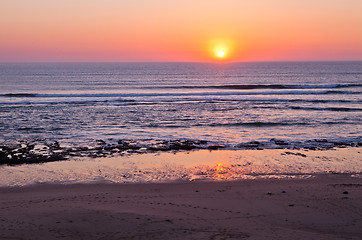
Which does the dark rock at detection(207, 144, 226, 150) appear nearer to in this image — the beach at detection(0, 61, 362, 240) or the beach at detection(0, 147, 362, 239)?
the beach at detection(0, 61, 362, 240)

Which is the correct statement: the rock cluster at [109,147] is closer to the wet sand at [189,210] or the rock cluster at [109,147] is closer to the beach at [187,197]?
the beach at [187,197]

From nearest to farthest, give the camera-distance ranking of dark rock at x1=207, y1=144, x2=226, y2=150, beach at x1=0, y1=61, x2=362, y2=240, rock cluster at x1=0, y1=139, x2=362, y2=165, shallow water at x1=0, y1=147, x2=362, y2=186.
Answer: beach at x1=0, y1=61, x2=362, y2=240 → shallow water at x1=0, y1=147, x2=362, y2=186 → rock cluster at x1=0, y1=139, x2=362, y2=165 → dark rock at x1=207, y1=144, x2=226, y2=150

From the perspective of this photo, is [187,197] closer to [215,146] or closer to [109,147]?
[215,146]

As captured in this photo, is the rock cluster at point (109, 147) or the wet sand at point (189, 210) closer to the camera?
the wet sand at point (189, 210)

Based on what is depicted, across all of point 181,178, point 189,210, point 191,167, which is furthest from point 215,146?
point 189,210

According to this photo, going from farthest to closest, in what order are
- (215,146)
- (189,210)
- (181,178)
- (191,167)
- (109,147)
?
(215,146) → (109,147) → (191,167) → (181,178) → (189,210)

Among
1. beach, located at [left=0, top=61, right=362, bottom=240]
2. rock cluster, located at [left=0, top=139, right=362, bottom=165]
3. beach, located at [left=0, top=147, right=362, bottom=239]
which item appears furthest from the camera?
rock cluster, located at [left=0, top=139, right=362, bottom=165]

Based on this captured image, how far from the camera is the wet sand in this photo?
288 inches

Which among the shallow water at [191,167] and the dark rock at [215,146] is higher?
the dark rock at [215,146]

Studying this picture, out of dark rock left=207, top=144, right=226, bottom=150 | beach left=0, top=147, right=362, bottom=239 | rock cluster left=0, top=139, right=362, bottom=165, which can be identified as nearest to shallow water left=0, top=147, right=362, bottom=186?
beach left=0, top=147, right=362, bottom=239

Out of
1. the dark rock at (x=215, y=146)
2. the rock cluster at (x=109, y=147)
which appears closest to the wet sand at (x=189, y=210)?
the rock cluster at (x=109, y=147)

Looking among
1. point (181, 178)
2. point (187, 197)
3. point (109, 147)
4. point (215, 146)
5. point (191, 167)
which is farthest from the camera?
point (215, 146)

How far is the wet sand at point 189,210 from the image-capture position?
7.32m

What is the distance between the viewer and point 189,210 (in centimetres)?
869
